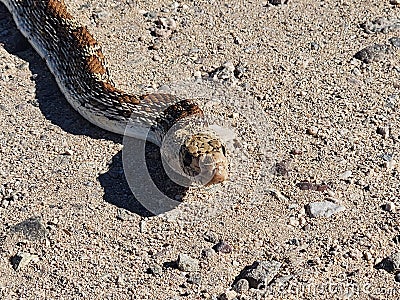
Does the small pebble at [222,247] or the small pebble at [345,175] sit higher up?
the small pebble at [345,175]

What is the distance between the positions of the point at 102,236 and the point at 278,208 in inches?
54.1

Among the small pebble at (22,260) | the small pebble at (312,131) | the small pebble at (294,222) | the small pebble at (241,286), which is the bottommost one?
the small pebble at (22,260)

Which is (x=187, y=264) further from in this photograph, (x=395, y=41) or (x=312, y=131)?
(x=395, y=41)

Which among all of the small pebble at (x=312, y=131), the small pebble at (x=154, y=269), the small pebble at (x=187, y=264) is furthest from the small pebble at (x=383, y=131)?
the small pebble at (x=154, y=269)

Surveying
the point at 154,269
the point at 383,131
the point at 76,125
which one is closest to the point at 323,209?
the point at 383,131

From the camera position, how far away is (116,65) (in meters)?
8.09

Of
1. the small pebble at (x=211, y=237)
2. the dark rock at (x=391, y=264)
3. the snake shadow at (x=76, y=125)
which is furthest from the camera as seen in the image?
the snake shadow at (x=76, y=125)

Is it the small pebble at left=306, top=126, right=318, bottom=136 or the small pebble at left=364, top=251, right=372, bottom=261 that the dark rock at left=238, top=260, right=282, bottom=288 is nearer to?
the small pebble at left=364, top=251, right=372, bottom=261

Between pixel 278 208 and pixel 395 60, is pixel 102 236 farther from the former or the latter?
pixel 395 60

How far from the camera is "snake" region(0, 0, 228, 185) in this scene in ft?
20.9

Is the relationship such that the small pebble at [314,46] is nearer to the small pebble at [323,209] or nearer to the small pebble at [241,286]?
the small pebble at [323,209]

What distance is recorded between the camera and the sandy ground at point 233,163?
5902 millimetres

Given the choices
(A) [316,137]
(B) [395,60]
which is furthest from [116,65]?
(B) [395,60]

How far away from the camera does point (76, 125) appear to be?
7.42 m
